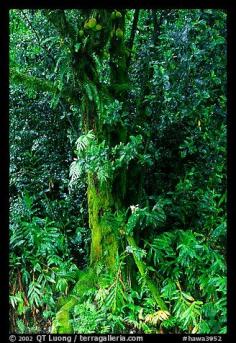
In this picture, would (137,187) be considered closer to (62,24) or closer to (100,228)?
(100,228)

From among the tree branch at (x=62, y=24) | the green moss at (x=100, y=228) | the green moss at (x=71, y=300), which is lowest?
the green moss at (x=71, y=300)

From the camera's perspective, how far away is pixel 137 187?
3666 mm

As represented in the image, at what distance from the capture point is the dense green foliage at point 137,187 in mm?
3143

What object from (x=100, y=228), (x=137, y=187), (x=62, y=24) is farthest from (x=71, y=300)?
(x=62, y=24)

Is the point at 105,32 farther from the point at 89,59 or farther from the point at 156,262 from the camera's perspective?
the point at 156,262

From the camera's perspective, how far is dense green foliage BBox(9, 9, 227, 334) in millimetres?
3143

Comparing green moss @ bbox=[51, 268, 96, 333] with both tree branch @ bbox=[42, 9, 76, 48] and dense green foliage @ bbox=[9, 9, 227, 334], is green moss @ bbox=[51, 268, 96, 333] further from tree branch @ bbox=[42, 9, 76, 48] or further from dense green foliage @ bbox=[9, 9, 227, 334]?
tree branch @ bbox=[42, 9, 76, 48]

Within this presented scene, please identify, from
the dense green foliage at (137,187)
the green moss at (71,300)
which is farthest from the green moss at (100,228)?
the green moss at (71,300)

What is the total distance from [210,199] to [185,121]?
0.69 meters

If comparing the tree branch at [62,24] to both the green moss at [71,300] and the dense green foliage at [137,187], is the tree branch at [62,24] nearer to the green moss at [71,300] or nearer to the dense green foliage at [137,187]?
the dense green foliage at [137,187]

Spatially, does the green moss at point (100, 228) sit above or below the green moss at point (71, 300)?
above

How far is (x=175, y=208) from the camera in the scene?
3.48m

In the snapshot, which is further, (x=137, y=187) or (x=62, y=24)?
(x=137, y=187)

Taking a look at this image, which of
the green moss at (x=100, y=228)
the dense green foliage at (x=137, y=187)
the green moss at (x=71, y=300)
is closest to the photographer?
the dense green foliage at (x=137, y=187)
